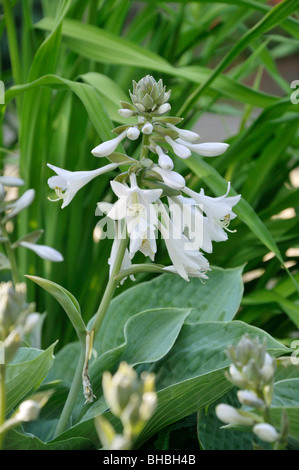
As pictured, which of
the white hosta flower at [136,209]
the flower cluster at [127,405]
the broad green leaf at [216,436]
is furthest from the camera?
the broad green leaf at [216,436]

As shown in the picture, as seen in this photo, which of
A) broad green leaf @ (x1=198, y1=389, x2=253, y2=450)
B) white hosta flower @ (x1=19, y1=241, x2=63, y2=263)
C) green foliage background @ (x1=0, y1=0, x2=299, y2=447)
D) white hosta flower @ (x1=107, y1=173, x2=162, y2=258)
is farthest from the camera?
green foliage background @ (x1=0, y1=0, x2=299, y2=447)

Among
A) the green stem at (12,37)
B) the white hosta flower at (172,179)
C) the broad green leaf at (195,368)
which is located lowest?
the broad green leaf at (195,368)

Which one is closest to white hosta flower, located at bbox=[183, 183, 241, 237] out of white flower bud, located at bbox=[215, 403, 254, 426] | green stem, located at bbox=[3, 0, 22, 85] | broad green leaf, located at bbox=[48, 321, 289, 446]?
broad green leaf, located at bbox=[48, 321, 289, 446]

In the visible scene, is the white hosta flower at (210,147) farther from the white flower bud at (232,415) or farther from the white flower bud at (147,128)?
the white flower bud at (232,415)

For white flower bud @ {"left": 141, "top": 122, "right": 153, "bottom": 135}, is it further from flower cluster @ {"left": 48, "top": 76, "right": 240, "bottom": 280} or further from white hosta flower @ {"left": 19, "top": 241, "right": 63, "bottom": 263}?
white hosta flower @ {"left": 19, "top": 241, "right": 63, "bottom": 263}

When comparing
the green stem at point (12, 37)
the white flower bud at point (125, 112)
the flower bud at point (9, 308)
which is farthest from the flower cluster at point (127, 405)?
the green stem at point (12, 37)

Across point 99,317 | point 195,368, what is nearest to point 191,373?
point 195,368

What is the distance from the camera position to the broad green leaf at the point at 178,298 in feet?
2.66

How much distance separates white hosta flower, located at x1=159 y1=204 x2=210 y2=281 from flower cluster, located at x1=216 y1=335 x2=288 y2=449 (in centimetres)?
17

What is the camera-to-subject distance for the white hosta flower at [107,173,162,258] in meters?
0.53

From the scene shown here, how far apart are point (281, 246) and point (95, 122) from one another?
49 centimetres

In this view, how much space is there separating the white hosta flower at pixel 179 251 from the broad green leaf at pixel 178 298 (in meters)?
0.23

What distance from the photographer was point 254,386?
1.29ft

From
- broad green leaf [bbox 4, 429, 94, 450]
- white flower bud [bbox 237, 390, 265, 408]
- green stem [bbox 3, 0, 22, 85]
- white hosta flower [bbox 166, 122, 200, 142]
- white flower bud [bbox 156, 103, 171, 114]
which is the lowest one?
broad green leaf [bbox 4, 429, 94, 450]
